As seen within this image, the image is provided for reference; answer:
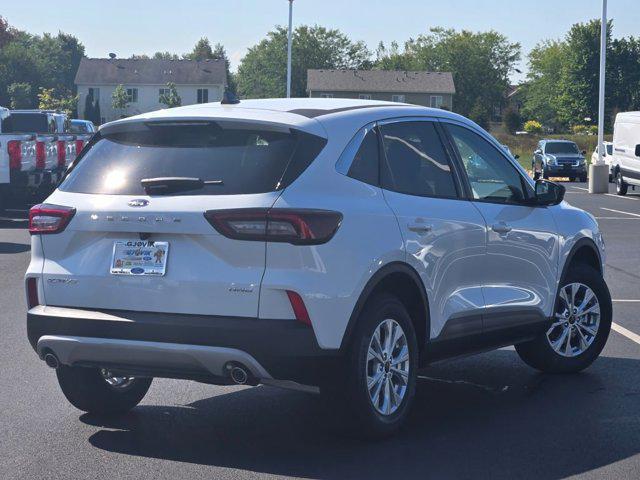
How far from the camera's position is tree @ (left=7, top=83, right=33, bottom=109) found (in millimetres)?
146125

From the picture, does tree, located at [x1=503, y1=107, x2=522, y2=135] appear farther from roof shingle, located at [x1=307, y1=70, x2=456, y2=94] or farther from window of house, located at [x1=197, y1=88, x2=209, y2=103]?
window of house, located at [x1=197, y1=88, x2=209, y2=103]

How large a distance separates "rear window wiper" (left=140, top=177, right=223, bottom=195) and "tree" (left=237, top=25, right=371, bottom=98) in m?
143

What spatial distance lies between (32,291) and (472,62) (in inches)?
6184

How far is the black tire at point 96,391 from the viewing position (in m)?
7.24

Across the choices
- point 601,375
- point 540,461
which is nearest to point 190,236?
point 540,461

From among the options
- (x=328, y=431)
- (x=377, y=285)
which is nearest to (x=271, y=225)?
(x=377, y=285)

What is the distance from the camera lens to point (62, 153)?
2667 centimetres

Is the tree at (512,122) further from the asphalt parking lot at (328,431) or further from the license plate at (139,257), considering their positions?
the license plate at (139,257)

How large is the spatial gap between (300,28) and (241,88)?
841 inches

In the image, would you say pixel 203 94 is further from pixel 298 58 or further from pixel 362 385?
pixel 362 385

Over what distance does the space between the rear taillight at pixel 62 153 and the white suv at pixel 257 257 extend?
19485mm

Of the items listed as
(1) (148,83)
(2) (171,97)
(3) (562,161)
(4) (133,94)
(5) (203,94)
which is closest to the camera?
(3) (562,161)

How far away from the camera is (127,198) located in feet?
21.5

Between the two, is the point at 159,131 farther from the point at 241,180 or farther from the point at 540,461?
the point at 540,461
